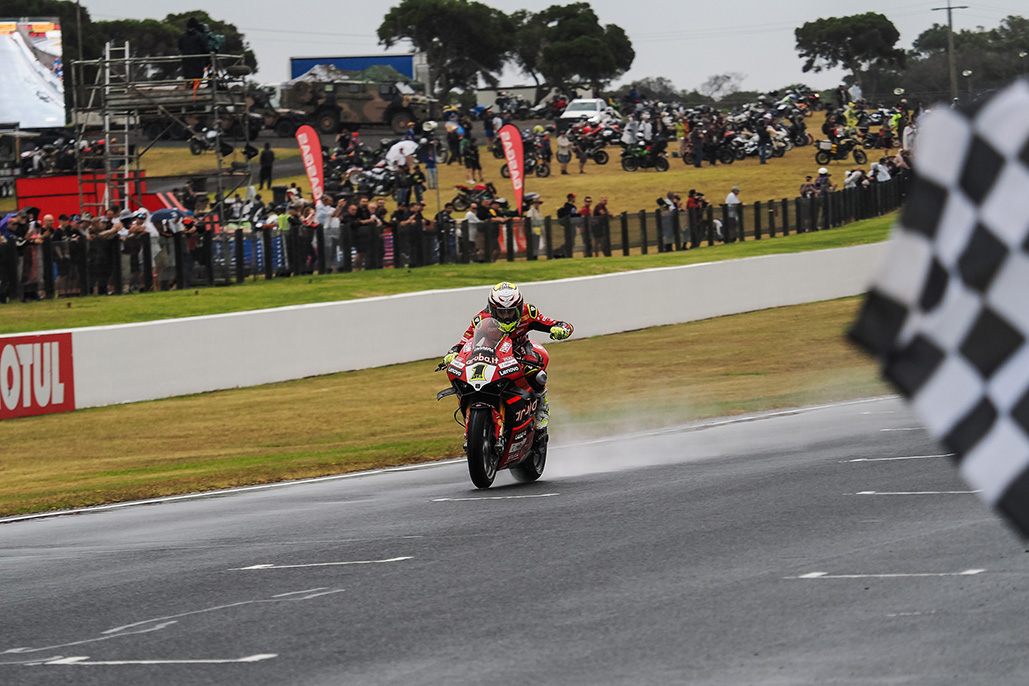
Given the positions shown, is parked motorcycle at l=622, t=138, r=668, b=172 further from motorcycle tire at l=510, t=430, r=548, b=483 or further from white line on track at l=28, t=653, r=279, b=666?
white line on track at l=28, t=653, r=279, b=666

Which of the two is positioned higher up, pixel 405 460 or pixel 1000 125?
pixel 1000 125

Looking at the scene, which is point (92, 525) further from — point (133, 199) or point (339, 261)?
point (133, 199)

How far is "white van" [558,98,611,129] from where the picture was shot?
5969 cm

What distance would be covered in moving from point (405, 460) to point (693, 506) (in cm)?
595

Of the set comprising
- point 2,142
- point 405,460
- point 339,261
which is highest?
point 2,142

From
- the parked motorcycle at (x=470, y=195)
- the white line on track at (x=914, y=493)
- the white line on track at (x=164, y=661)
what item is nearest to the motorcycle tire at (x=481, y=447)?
the white line on track at (x=914, y=493)

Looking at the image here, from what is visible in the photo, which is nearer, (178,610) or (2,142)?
(178,610)

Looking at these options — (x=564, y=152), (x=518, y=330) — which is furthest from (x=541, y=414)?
(x=564, y=152)

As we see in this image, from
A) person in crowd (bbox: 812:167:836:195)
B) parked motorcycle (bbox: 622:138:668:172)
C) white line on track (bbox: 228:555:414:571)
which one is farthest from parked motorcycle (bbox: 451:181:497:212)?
white line on track (bbox: 228:555:414:571)

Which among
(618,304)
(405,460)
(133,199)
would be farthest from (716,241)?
(405,460)

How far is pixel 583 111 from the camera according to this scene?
200 feet

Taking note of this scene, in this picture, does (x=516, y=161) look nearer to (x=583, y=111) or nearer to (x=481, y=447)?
(x=481, y=447)

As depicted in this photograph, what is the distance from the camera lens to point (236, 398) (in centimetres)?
2109

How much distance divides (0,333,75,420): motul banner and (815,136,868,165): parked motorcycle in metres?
40.1
